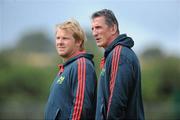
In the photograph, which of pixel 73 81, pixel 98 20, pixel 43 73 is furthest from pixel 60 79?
pixel 43 73

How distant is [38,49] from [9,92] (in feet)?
73.0

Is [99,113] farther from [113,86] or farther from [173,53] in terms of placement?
[173,53]

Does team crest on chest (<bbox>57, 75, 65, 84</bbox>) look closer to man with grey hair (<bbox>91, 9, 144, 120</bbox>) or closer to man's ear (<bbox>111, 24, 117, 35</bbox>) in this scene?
man with grey hair (<bbox>91, 9, 144, 120</bbox>)

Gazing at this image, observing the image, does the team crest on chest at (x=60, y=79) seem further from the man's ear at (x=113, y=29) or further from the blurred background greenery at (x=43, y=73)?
the blurred background greenery at (x=43, y=73)

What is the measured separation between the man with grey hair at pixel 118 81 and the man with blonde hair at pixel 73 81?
30cm

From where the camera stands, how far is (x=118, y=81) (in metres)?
6.42

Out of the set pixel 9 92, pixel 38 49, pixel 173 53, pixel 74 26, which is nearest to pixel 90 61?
pixel 74 26

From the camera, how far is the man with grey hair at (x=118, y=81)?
6.41 metres

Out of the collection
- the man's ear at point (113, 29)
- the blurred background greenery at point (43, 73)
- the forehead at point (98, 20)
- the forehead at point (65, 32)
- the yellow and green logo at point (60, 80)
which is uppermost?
the forehead at point (98, 20)

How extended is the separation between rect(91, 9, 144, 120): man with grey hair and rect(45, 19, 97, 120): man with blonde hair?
1.00 ft

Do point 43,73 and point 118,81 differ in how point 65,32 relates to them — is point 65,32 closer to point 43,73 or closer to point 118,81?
point 118,81

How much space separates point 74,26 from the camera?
7230mm

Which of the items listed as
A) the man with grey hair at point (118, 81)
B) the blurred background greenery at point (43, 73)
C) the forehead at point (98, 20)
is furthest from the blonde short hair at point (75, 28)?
the blurred background greenery at point (43, 73)

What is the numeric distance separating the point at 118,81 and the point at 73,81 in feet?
2.46
